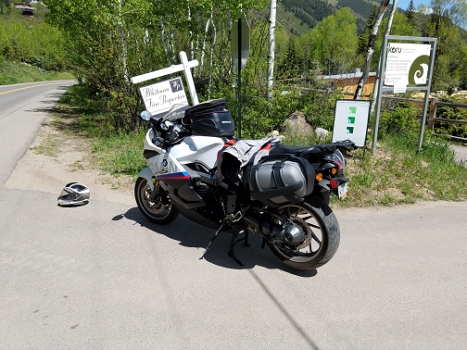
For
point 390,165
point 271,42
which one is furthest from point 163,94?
point 271,42

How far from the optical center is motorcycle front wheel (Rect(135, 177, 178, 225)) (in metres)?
4.81

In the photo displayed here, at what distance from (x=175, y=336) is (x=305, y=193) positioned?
60.3 inches

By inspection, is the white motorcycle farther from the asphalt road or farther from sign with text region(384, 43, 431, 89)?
sign with text region(384, 43, 431, 89)

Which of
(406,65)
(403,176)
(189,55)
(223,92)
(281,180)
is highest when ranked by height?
(189,55)

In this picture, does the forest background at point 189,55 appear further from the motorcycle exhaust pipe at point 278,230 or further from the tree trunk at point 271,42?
the motorcycle exhaust pipe at point 278,230

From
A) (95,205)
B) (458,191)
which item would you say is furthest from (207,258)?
(458,191)

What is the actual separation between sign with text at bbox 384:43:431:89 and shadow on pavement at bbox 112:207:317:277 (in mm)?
4640

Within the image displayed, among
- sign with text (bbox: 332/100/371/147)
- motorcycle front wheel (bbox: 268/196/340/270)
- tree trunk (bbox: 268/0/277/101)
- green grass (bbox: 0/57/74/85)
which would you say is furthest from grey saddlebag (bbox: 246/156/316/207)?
green grass (bbox: 0/57/74/85)

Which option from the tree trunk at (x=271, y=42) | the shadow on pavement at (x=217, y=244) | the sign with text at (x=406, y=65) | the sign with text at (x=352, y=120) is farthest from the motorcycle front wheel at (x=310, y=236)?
the tree trunk at (x=271, y=42)

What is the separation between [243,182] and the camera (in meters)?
3.73

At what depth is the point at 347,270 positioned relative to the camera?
12.8 feet

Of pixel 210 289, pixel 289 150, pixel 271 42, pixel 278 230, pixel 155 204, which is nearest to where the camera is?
pixel 210 289

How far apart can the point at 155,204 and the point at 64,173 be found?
3.21 metres

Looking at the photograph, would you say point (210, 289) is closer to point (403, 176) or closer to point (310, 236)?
point (310, 236)
